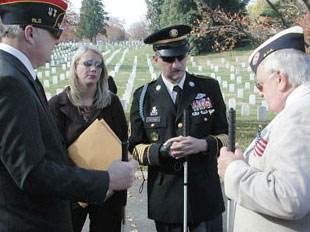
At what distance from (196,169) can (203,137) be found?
0.27 m

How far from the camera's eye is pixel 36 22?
200 cm

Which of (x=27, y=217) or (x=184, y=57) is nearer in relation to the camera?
(x=27, y=217)

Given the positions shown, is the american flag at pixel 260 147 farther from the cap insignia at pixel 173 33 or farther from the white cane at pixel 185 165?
the cap insignia at pixel 173 33

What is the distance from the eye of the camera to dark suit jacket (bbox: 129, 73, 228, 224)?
10.8ft

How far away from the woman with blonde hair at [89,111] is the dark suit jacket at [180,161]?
0.28 m

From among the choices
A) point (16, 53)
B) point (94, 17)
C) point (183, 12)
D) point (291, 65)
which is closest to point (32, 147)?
point (16, 53)

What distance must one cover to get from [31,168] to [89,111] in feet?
5.78

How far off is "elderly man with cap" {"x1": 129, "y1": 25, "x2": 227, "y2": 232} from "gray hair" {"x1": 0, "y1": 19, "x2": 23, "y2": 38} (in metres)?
1.56

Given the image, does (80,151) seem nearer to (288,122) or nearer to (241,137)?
(288,122)

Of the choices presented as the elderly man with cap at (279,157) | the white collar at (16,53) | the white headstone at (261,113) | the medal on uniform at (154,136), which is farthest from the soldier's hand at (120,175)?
the white headstone at (261,113)

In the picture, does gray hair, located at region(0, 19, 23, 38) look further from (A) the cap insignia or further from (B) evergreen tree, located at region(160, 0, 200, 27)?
(B) evergreen tree, located at region(160, 0, 200, 27)

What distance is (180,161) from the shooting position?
331 centimetres

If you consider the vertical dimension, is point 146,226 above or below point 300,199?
below

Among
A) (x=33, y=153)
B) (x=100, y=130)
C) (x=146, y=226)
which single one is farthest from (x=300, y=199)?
(x=146, y=226)
